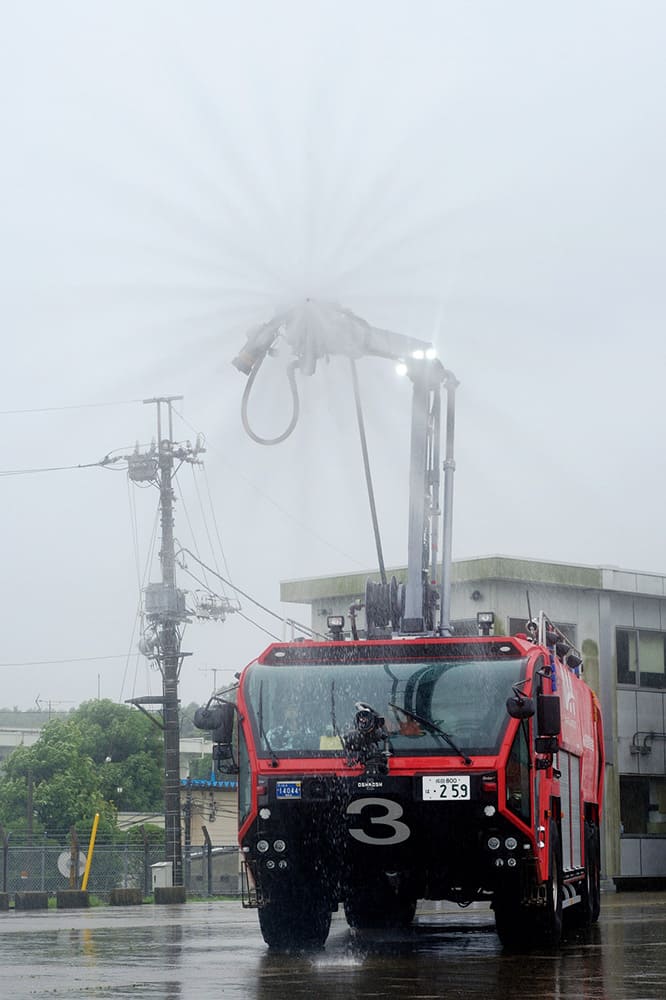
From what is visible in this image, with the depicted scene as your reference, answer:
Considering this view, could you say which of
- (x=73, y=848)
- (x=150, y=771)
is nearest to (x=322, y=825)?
(x=73, y=848)

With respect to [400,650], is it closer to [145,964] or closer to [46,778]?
[145,964]

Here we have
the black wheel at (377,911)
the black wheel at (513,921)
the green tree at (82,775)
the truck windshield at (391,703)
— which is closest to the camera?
the truck windshield at (391,703)

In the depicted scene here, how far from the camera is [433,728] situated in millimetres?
14531

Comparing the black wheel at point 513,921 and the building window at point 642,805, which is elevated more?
the black wheel at point 513,921

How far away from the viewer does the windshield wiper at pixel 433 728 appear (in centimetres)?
1438

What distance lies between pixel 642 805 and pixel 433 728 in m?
27.9

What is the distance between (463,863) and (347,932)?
496 cm

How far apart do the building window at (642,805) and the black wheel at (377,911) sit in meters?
21.5

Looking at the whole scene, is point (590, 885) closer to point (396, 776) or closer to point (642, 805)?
point (396, 776)

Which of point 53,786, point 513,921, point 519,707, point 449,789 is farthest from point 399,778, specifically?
point 53,786

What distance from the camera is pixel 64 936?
63.0ft

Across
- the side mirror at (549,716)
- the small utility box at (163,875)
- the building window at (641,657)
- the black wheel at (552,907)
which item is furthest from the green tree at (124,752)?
the side mirror at (549,716)

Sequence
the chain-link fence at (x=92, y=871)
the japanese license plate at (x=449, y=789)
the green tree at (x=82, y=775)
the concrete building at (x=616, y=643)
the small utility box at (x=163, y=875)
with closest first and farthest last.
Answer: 1. the japanese license plate at (x=449, y=789)
2. the chain-link fence at (x=92, y=871)
3. the small utility box at (x=163, y=875)
4. the concrete building at (x=616, y=643)
5. the green tree at (x=82, y=775)

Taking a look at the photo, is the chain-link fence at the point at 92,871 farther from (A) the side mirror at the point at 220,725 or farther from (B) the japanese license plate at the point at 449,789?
(B) the japanese license plate at the point at 449,789
